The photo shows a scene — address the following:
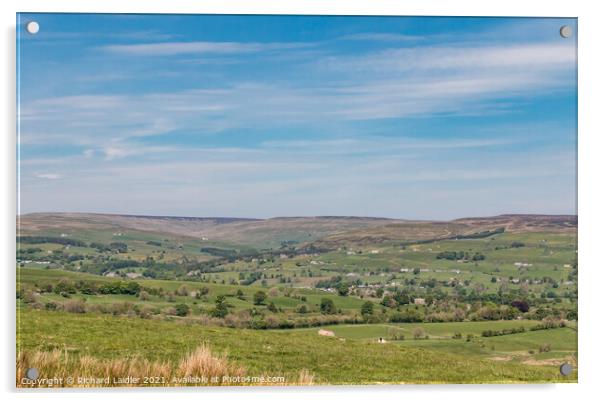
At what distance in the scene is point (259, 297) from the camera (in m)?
11.8

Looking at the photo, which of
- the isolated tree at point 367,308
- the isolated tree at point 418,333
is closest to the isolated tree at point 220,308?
the isolated tree at point 367,308

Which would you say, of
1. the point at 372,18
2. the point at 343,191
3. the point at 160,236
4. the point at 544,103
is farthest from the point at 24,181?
the point at 544,103

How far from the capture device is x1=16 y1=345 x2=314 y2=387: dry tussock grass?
11.2 m

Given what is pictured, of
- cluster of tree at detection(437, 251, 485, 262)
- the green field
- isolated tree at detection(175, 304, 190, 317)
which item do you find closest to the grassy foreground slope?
the green field

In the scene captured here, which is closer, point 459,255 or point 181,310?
point 181,310

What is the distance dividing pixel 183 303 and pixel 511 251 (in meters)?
4.02

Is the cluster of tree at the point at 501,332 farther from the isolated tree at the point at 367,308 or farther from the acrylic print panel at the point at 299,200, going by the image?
the isolated tree at the point at 367,308

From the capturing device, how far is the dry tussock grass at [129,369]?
1122 cm

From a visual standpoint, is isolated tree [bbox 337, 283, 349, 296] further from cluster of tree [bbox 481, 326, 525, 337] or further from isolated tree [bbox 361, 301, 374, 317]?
cluster of tree [bbox 481, 326, 525, 337]

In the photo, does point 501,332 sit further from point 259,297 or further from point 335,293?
point 259,297

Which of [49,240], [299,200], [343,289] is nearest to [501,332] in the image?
[343,289]

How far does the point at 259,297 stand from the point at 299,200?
1269 millimetres

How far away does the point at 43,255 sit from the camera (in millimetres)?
11359

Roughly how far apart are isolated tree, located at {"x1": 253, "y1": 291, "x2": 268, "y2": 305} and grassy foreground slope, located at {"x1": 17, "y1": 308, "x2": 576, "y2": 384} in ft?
1.15
